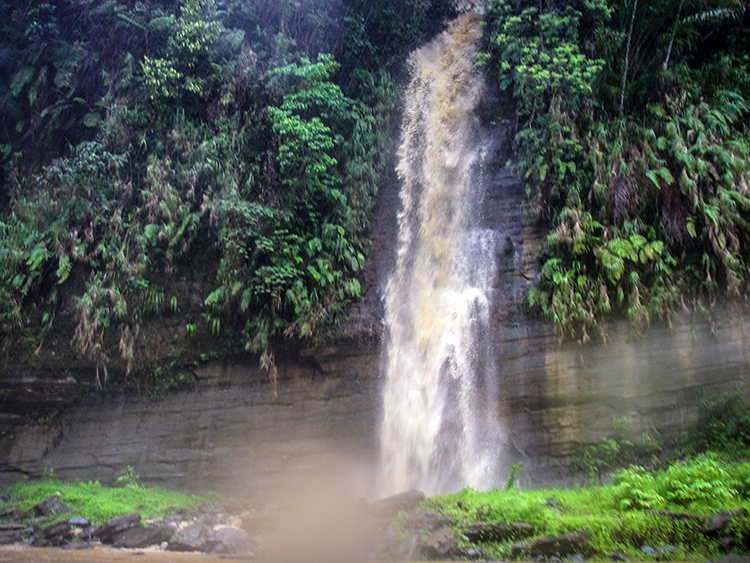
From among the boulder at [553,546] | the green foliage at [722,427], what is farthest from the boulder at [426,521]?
the green foliage at [722,427]

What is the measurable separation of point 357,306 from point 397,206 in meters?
2.91

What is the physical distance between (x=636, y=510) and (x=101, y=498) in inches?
350

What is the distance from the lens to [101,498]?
1011cm

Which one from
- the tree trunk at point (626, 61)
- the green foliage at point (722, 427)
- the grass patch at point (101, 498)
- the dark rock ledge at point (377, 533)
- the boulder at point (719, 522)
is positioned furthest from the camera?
the tree trunk at point (626, 61)

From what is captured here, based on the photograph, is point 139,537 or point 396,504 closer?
point 139,537

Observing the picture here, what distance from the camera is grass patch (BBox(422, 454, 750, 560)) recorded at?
6242mm

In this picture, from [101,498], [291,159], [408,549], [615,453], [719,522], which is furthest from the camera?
[291,159]

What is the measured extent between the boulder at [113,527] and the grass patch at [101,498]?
88cm

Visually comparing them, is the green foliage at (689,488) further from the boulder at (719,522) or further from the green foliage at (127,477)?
the green foliage at (127,477)

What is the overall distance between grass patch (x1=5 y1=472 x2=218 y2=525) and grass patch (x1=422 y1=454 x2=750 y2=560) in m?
4.91

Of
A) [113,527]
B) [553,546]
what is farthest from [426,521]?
[113,527]

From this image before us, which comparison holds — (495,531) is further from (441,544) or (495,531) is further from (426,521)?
(426,521)

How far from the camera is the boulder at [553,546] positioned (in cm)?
644

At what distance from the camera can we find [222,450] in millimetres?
11086
